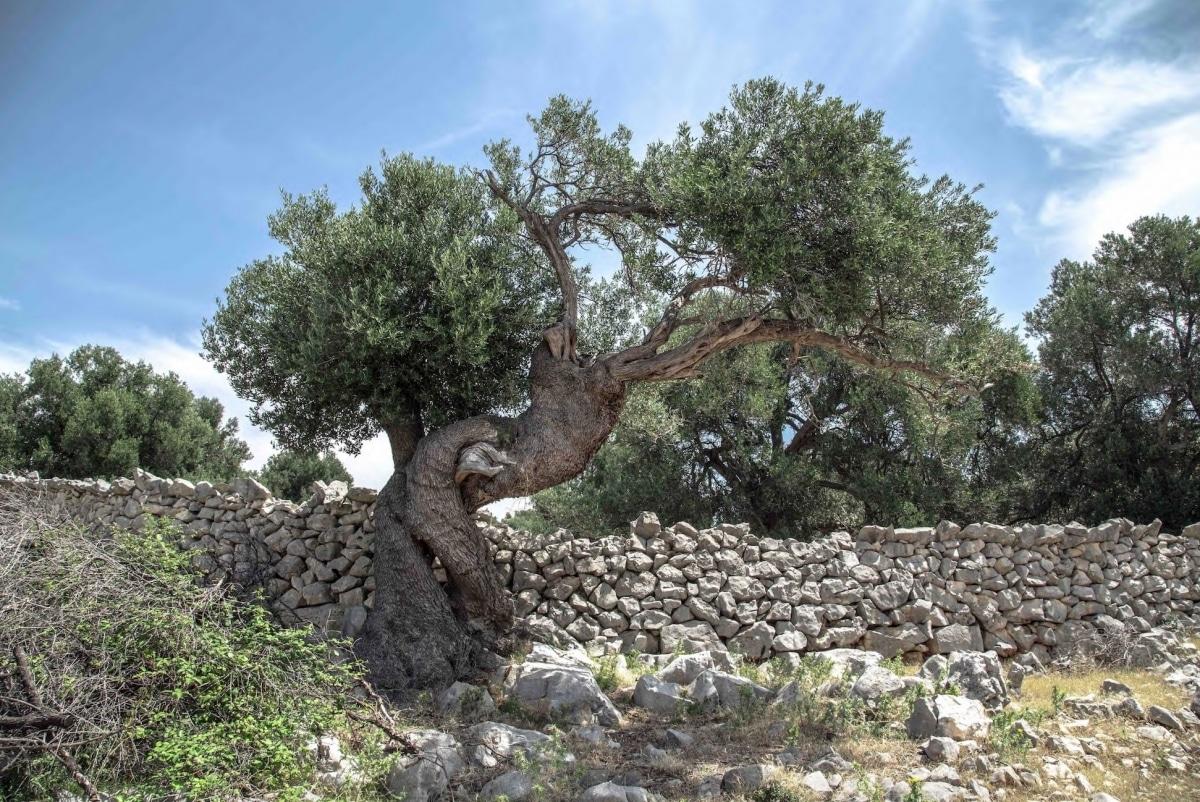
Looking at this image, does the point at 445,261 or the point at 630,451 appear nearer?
the point at 445,261

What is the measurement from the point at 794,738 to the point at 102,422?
20037 mm

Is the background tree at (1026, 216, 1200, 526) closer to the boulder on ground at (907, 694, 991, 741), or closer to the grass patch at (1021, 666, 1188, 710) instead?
the grass patch at (1021, 666, 1188, 710)

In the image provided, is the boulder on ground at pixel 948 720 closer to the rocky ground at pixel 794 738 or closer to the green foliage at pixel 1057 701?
the rocky ground at pixel 794 738

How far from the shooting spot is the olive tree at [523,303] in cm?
848

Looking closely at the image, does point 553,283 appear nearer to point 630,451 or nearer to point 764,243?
point 764,243

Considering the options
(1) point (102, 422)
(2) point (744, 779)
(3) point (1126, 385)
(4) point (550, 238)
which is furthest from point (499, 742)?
(1) point (102, 422)

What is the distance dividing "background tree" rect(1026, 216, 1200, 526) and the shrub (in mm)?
15647

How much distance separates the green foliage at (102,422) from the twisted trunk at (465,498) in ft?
47.3

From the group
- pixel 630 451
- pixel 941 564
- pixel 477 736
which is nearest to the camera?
pixel 477 736

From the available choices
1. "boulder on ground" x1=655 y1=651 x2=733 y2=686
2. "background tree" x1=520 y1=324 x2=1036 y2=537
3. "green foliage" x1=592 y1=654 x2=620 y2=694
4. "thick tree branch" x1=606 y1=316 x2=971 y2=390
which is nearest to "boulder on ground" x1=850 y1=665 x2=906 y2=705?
"boulder on ground" x1=655 y1=651 x2=733 y2=686

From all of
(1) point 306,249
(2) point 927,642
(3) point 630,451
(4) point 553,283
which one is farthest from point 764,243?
(3) point 630,451

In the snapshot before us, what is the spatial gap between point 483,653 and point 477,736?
2.36 metres

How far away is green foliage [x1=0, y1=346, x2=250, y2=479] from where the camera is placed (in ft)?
65.1

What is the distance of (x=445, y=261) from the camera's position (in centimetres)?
856
